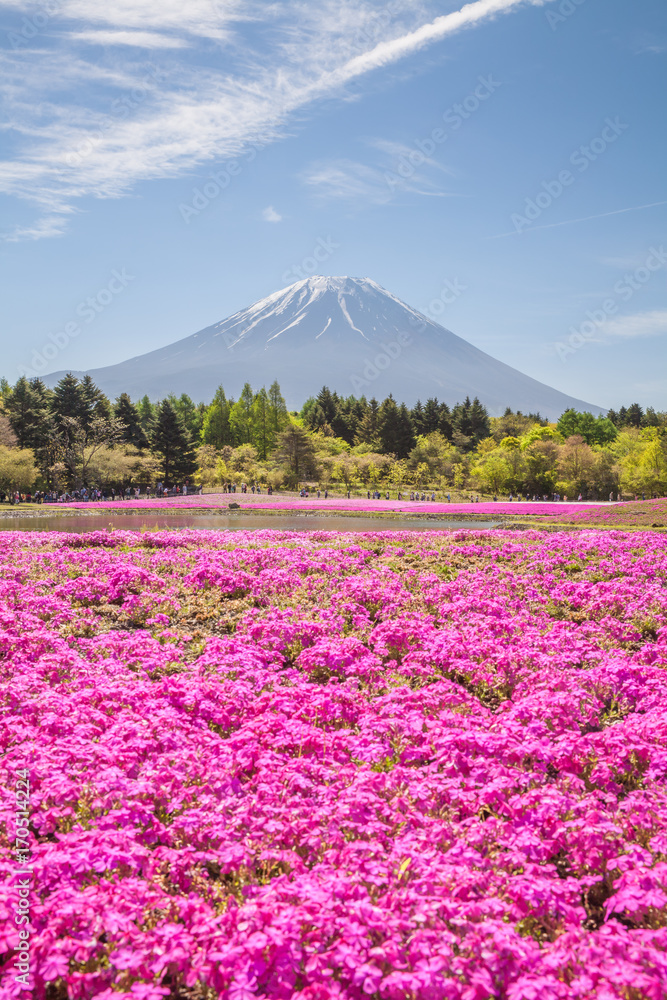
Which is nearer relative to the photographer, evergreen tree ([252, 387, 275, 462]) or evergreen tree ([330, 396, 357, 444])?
evergreen tree ([252, 387, 275, 462])

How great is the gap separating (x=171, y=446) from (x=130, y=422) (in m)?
6.51

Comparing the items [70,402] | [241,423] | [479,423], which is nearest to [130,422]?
[70,402]

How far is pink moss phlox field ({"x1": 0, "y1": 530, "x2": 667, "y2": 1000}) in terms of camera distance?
271 cm

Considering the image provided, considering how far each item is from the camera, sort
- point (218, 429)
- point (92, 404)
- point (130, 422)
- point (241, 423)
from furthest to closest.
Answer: point (241, 423) → point (218, 429) → point (130, 422) → point (92, 404)

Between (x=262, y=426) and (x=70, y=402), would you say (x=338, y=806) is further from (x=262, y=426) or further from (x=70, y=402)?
(x=262, y=426)

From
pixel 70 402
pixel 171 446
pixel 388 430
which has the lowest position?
pixel 171 446

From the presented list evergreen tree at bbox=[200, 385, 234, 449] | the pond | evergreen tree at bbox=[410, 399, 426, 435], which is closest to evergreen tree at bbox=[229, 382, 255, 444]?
evergreen tree at bbox=[200, 385, 234, 449]

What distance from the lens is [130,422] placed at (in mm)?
75812

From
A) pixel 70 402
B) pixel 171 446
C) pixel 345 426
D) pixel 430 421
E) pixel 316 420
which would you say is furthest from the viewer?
pixel 345 426

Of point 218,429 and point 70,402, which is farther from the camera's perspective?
point 218,429

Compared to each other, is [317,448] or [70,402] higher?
[70,402]

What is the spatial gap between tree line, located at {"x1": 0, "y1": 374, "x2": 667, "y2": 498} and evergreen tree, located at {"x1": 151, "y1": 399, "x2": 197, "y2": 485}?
4.8 inches

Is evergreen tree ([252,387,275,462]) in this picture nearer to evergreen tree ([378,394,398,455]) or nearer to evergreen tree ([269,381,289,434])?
evergreen tree ([269,381,289,434])

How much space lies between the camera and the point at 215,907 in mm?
3287
